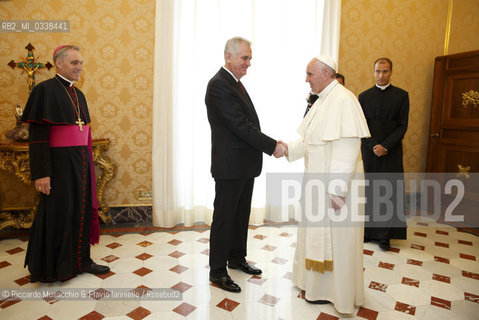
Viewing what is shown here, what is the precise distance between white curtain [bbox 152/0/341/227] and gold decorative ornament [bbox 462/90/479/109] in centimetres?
207

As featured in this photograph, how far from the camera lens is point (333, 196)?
7.80 ft

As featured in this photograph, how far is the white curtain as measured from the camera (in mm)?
4172

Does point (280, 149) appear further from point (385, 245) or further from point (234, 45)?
point (385, 245)

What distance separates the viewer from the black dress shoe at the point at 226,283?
2762 millimetres

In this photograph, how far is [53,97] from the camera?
2676 mm

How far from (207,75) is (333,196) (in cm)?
263

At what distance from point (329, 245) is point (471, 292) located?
5.05ft

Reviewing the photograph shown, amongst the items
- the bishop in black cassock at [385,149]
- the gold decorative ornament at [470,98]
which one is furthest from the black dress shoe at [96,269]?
the gold decorative ornament at [470,98]

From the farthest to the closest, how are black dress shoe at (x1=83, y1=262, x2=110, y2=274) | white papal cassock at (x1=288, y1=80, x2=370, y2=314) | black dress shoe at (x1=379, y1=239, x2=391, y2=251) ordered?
black dress shoe at (x1=379, y1=239, x2=391, y2=251), black dress shoe at (x1=83, y1=262, x2=110, y2=274), white papal cassock at (x1=288, y1=80, x2=370, y2=314)

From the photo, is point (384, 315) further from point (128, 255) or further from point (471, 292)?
point (128, 255)

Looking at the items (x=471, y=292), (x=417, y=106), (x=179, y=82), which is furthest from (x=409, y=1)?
(x=471, y=292)

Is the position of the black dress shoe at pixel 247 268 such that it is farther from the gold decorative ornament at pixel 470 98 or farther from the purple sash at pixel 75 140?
the gold decorative ornament at pixel 470 98

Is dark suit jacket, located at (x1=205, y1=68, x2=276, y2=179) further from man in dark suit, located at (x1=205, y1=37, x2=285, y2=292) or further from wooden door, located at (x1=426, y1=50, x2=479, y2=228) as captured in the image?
wooden door, located at (x1=426, y1=50, x2=479, y2=228)

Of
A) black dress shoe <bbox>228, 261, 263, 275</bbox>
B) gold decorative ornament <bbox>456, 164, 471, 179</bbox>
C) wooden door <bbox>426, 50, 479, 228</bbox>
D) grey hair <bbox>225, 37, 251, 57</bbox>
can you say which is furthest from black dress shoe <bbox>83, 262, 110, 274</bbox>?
gold decorative ornament <bbox>456, 164, 471, 179</bbox>
